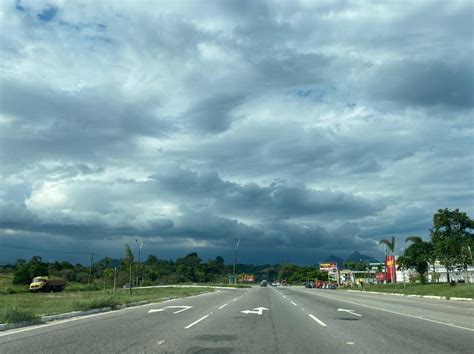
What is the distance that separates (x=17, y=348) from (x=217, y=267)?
186431mm

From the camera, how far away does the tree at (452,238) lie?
72188mm

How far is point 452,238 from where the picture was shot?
75062 mm

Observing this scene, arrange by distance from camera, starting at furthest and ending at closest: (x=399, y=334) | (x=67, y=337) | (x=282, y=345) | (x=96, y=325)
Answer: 1. (x=96, y=325)
2. (x=399, y=334)
3. (x=67, y=337)
4. (x=282, y=345)

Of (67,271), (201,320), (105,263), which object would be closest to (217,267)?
(105,263)

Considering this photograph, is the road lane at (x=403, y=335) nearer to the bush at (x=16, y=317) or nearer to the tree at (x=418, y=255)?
the bush at (x=16, y=317)

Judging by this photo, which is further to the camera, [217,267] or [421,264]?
[217,267]

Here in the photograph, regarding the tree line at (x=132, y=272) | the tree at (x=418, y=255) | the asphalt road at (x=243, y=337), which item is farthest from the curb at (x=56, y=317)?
the tree at (x=418, y=255)

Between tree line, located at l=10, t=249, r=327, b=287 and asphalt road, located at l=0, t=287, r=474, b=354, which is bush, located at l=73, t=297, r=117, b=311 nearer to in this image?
asphalt road, located at l=0, t=287, r=474, b=354

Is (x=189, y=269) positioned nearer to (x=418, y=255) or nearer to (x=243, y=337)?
(x=418, y=255)

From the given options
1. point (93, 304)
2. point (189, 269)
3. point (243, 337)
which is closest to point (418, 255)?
point (93, 304)

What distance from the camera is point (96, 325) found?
1641 cm

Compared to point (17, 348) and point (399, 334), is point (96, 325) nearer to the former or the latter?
point (17, 348)

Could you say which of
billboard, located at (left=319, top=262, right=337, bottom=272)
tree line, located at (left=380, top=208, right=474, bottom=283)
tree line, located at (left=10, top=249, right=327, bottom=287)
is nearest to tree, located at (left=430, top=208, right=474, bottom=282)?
tree line, located at (left=380, top=208, right=474, bottom=283)

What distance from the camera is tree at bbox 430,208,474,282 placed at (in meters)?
72.2
